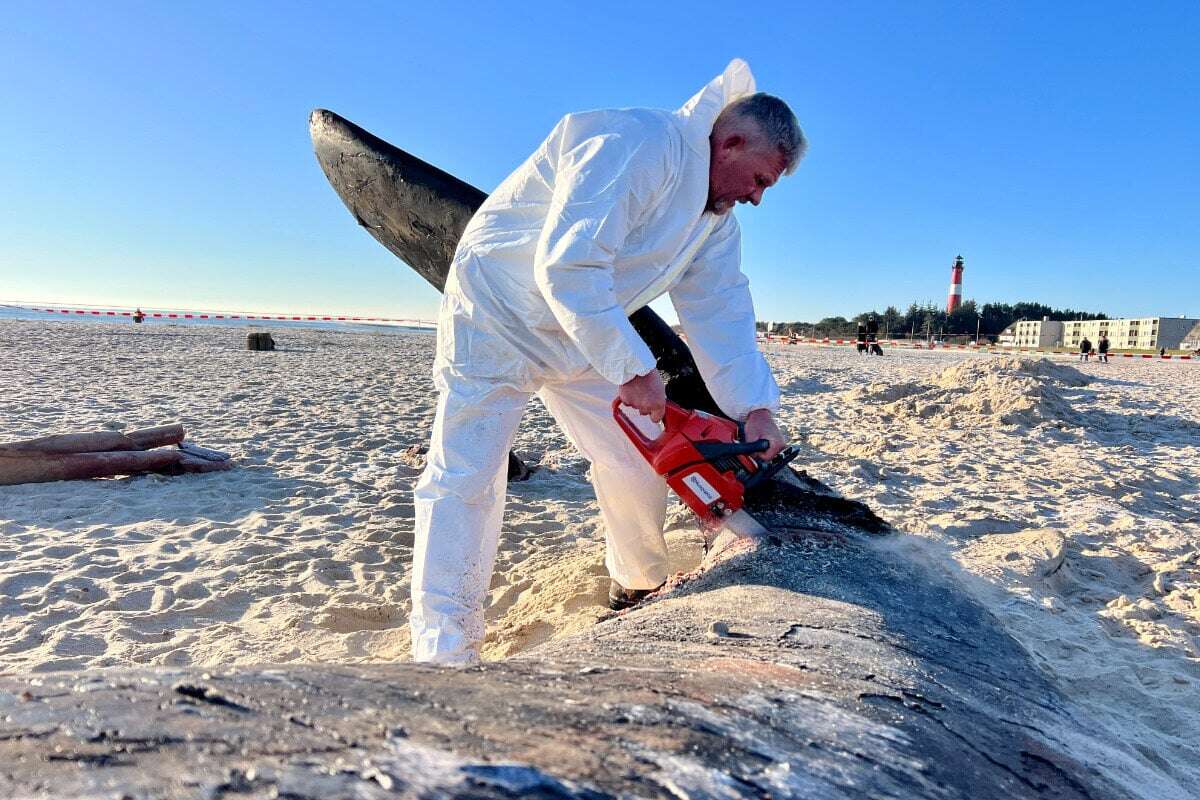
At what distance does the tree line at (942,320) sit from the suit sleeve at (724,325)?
171ft

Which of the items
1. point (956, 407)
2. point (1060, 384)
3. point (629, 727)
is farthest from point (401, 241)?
point (1060, 384)

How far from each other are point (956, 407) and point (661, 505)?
6.31 meters

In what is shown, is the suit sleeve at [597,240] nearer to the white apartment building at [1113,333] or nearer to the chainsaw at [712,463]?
the chainsaw at [712,463]

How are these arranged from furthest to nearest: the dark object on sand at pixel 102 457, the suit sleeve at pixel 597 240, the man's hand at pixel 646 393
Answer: the dark object on sand at pixel 102 457, the man's hand at pixel 646 393, the suit sleeve at pixel 597 240

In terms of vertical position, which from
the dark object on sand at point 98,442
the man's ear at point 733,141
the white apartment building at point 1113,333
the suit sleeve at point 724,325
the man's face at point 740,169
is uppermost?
the white apartment building at point 1113,333

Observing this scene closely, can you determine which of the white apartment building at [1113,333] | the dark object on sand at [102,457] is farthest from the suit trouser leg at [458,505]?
the white apartment building at [1113,333]

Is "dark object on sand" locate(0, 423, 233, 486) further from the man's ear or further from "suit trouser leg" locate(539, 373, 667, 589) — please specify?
the man's ear

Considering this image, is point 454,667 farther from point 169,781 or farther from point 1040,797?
point 1040,797

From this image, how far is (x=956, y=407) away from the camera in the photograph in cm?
803

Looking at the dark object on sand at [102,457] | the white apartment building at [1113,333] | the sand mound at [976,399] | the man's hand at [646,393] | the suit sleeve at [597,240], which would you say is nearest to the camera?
the suit sleeve at [597,240]

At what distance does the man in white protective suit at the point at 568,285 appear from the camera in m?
2.14

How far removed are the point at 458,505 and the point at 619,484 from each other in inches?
28.9

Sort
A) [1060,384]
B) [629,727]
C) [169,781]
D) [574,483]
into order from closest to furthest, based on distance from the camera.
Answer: [169,781] → [629,727] → [574,483] → [1060,384]

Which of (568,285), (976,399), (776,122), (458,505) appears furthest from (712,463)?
(976,399)
